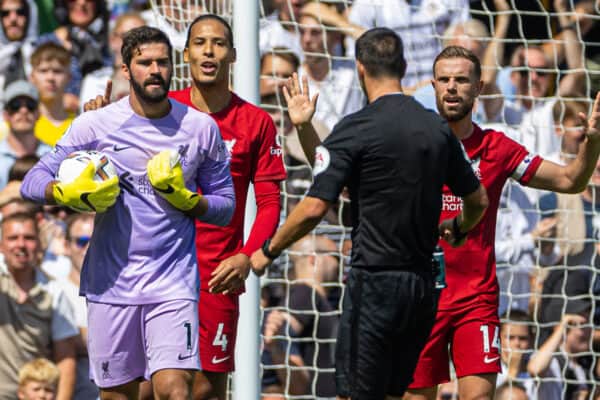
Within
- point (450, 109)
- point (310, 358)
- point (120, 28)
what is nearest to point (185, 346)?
point (450, 109)

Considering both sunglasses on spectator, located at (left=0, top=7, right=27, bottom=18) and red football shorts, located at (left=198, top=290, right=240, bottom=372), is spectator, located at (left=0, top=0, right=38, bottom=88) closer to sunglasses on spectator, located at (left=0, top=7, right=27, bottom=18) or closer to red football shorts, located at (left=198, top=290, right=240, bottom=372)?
sunglasses on spectator, located at (left=0, top=7, right=27, bottom=18)

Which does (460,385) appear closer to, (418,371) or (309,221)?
(418,371)

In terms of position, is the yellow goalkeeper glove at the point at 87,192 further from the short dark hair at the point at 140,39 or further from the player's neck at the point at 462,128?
the player's neck at the point at 462,128

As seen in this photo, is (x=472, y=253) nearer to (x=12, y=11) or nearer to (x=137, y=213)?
(x=137, y=213)

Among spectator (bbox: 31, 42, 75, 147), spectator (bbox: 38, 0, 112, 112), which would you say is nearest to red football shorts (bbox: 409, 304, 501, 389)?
spectator (bbox: 31, 42, 75, 147)

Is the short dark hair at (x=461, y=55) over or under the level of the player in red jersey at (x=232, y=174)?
over

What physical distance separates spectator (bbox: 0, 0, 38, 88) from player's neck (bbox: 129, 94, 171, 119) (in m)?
4.54

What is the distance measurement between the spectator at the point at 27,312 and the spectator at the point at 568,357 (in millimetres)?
3381

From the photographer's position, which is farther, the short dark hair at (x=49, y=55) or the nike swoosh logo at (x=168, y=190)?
the short dark hair at (x=49, y=55)

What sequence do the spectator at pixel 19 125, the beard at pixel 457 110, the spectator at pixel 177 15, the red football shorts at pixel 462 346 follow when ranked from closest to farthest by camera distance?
the red football shorts at pixel 462 346 < the beard at pixel 457 110 < the spectator at pixel 177 15 < the spectator at pixel 19 125

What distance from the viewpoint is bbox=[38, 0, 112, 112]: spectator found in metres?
10.2

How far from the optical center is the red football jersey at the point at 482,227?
6297mm

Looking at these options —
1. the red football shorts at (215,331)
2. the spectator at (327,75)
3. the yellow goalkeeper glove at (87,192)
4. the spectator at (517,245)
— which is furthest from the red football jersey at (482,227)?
the spectator at (327,75)

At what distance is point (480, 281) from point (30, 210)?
3975 millimetres
